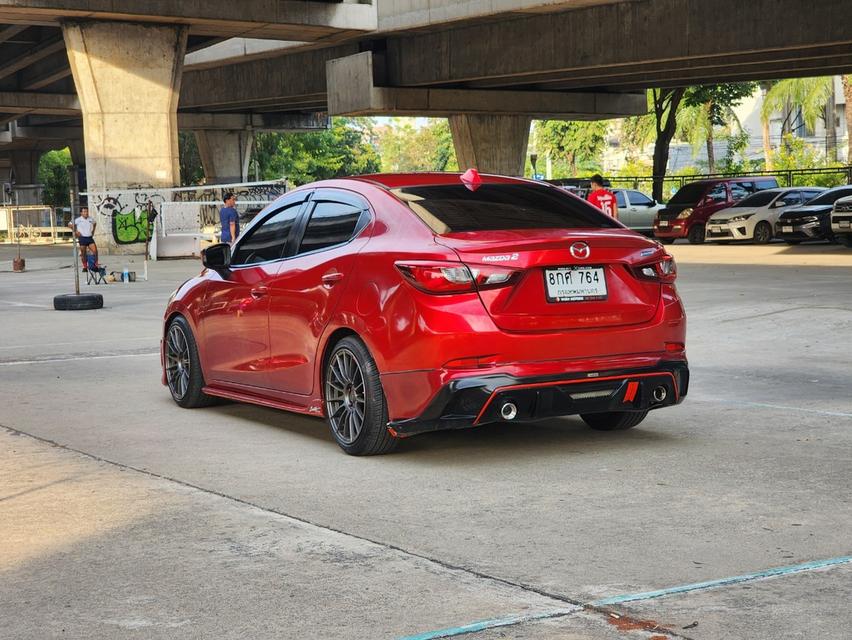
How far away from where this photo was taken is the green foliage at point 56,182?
98.3 m

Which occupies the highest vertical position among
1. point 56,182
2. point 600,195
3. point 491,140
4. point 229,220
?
point 56,182

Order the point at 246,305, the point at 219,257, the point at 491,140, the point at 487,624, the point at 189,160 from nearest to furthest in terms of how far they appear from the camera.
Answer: the point at 487,624 < the point at 246,305 < the point at 219,257 < the point at 491,140 < the point at 189,160

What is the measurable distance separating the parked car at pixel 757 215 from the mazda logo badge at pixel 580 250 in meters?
30.9

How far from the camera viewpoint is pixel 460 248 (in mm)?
7066

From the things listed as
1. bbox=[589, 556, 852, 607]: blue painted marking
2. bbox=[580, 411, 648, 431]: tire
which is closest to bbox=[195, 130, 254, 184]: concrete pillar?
bbox=[580, 411, 648, 431]: tire

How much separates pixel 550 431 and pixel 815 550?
10.5ft

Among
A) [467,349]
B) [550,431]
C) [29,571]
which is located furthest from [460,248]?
[29,571]

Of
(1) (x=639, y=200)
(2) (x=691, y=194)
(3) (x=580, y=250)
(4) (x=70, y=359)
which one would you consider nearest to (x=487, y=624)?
(3) (x=580, y=250)

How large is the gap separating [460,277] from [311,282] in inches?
50.2

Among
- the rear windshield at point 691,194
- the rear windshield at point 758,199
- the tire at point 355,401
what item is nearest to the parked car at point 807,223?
the rear windshield at point 758,199

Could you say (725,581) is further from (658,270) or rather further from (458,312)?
(658,270)

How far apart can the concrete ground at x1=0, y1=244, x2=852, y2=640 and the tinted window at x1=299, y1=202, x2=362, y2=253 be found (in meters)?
1.21

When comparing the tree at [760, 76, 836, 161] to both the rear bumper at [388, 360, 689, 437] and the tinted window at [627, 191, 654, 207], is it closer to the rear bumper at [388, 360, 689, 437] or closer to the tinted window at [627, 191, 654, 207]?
the tinted window at [627, 191, 654, 207]

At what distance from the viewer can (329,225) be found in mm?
8141
